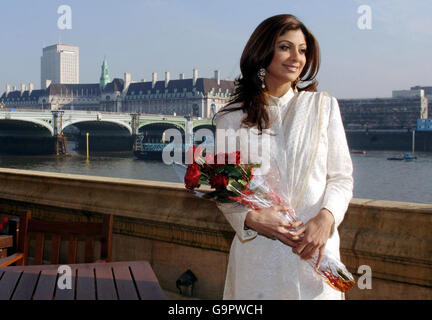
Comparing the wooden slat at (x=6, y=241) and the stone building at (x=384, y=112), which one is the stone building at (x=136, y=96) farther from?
the wooden slat at (x=6, y=241)

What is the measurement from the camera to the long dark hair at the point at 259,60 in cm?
160

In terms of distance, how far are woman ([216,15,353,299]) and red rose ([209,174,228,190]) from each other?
0.29 feet

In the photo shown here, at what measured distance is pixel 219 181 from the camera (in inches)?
57.2

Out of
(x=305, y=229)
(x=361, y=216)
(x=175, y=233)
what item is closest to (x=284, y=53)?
(x=305, y=229)

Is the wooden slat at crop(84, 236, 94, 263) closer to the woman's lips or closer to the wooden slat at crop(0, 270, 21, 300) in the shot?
the wooden slat at crop(0, 270, 21, 300)

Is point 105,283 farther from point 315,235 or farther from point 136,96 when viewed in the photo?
point 136,96

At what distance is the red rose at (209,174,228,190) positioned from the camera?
1443 mm

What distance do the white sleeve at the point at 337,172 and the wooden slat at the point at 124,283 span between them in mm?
710

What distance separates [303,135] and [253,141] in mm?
150

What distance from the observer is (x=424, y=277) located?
206cm

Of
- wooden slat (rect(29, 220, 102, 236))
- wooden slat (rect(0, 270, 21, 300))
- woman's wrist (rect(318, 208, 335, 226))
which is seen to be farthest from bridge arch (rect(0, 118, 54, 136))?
woman's wrist (rect(318, 208, 335, 226))

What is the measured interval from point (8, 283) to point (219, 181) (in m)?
0.90

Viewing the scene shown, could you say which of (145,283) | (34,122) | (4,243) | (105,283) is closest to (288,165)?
(145,283)
